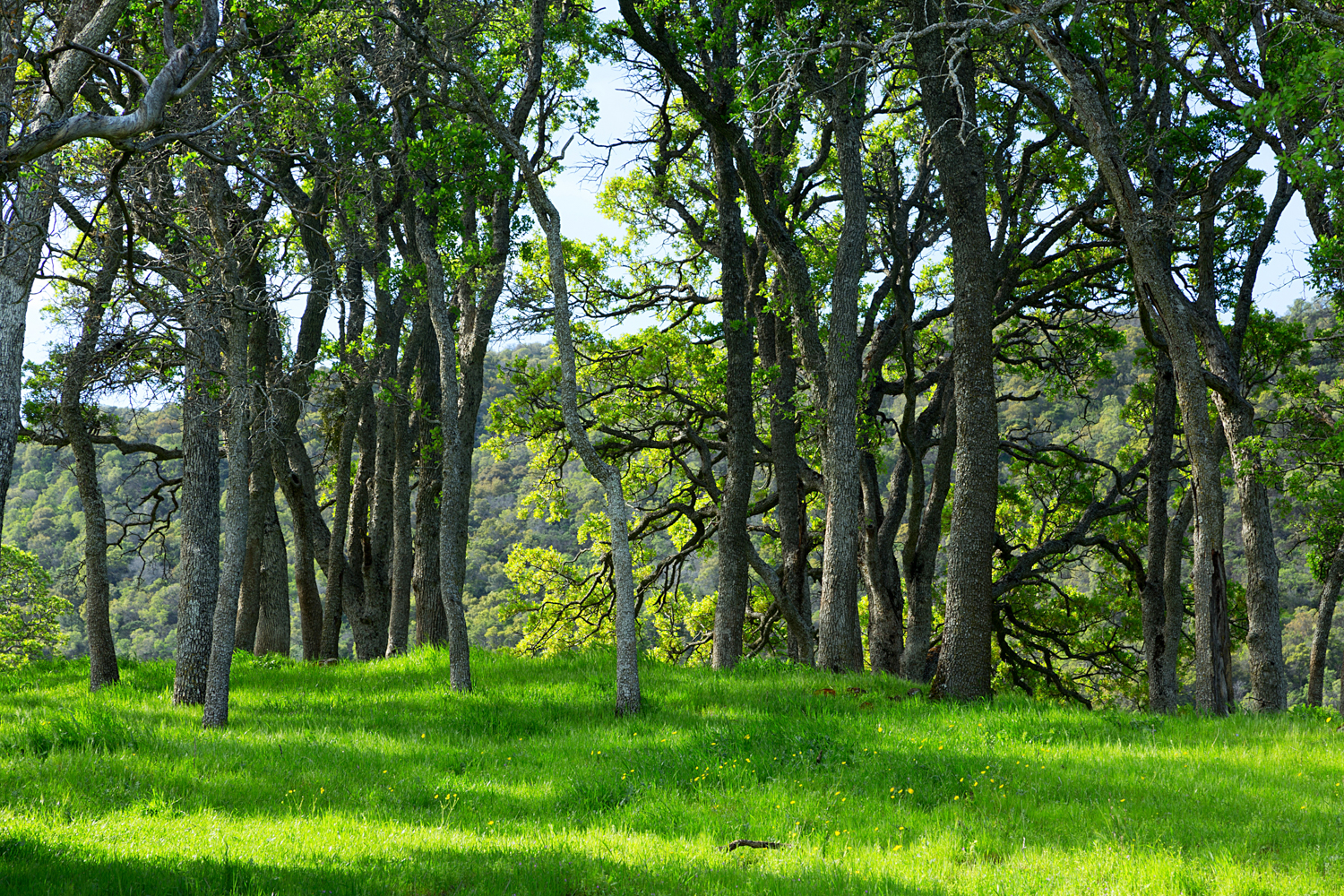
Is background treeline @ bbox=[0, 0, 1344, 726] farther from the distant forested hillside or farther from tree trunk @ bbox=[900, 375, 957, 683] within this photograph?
the distant forested hillside

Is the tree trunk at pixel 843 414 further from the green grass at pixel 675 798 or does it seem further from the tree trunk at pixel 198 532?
the tree trunk at pixel 198 532

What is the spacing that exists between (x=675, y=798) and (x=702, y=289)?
1415cm

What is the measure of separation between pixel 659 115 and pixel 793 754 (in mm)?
11979

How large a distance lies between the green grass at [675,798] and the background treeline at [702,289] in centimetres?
129

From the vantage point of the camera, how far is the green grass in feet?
17.9

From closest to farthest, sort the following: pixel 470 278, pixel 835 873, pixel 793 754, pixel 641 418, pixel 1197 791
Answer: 1. pixel 835 873
2. pixel 1197 791
3. pixel 793 754
4. pixel 470 278
5. pixel 641 418

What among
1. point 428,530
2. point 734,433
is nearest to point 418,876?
point 734,433

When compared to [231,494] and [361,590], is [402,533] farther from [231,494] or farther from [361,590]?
[231,494]

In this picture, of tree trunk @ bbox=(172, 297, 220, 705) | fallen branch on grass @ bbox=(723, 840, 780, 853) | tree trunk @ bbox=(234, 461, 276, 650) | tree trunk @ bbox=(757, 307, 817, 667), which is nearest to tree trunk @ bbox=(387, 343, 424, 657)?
tree trunk @ bbox=(234, 461, 276, 650)

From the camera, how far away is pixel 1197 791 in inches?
268

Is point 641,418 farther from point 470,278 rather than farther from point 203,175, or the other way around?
point 203,175

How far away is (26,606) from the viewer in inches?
1262

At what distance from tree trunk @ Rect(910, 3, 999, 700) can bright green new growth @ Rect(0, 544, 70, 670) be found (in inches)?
1234

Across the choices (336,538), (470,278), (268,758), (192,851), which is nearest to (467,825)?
(192,851)
